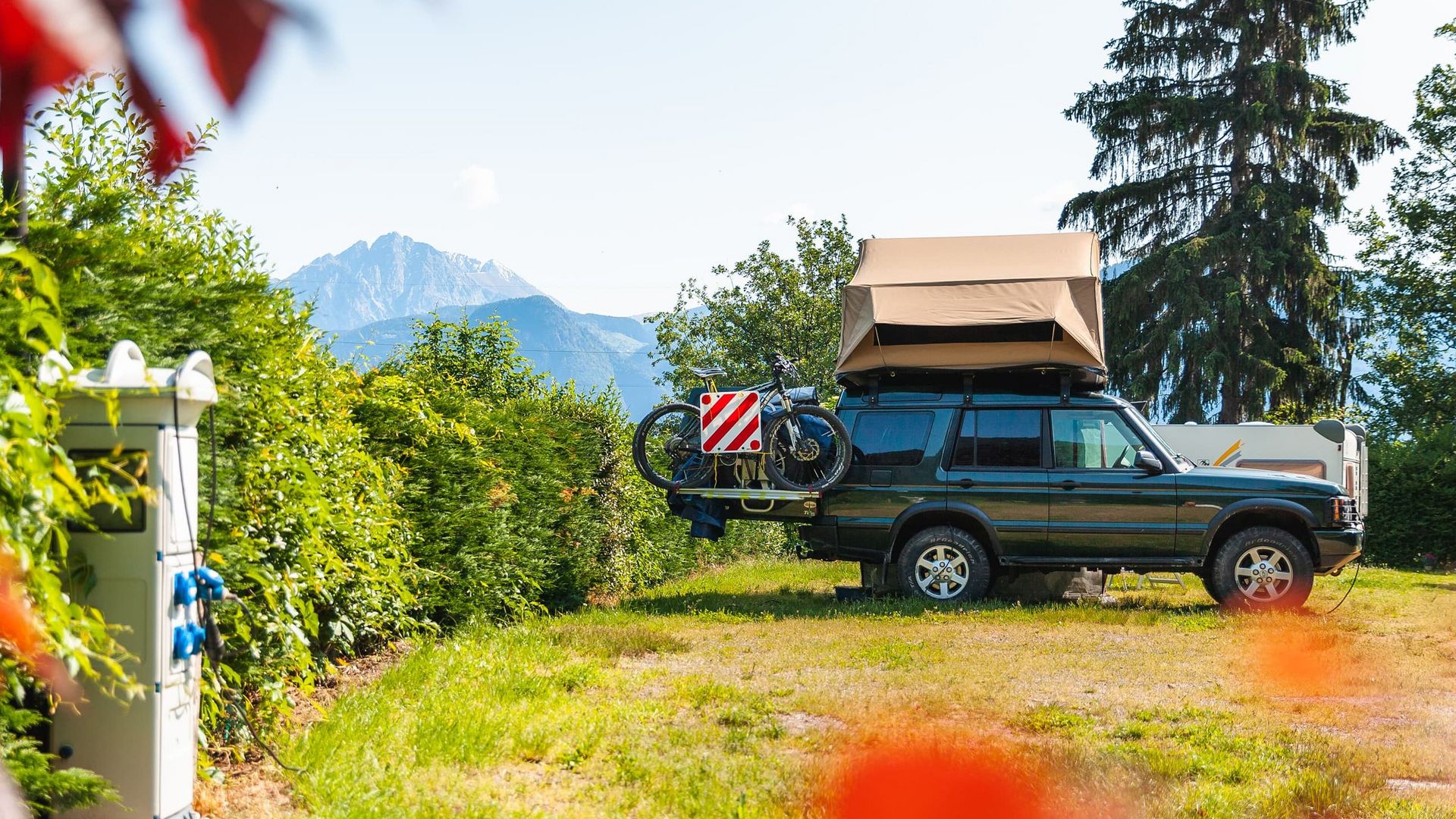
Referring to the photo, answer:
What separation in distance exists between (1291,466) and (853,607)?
30.8ft

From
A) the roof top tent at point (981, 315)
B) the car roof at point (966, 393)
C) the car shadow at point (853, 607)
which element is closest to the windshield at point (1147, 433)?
the car roof at point (966, 393)

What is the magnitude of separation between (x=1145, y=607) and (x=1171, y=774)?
6.22m

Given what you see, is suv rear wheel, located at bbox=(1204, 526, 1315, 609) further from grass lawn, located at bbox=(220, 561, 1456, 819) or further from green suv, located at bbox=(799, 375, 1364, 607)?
grass lawn, located at bbox=(220, 561, 1456, 819)

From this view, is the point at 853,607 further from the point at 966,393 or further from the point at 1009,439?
the point at 966,393

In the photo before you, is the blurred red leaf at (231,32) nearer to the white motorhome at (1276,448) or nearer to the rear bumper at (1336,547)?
the rear bumper at (1336,547)

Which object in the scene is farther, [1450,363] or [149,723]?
[1450,363]

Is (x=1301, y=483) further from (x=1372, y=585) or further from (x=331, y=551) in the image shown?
(x=331, y=551)

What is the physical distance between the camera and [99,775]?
11.1 feet

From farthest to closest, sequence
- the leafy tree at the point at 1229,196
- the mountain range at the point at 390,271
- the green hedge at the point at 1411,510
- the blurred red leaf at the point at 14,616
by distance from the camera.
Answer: the leafy tree at the point at 1229,196 < the green hedge at the point at 1411,510 < the mountain range at the point at 390,271 < the blurred red leaf at the point at 14,616

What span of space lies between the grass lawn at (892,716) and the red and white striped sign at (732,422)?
1728mm

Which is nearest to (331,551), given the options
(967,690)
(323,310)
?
(323,310)

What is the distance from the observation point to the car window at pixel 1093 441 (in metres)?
10.2

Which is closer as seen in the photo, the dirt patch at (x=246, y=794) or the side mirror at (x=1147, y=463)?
the dirt patch at (x=246, y=794)

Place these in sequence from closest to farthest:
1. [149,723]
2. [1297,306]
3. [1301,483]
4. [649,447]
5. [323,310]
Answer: [149,723] < [323,310] < [1301,483] < [649,447] < [1297,306]
